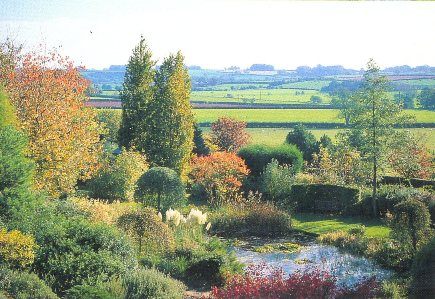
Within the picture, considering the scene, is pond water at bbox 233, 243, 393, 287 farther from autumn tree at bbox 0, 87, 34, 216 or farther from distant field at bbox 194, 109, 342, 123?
distant field at bbox 194, 109, 342, 123

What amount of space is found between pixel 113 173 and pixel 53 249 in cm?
978

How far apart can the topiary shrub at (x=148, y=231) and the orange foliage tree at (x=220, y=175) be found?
22.4 feet

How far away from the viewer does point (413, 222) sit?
11.5 m

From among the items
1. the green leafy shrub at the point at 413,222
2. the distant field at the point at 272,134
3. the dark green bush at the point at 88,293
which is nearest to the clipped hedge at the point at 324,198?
the green leafy shrub at the point at 413,222

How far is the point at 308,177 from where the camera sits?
66.8 feet

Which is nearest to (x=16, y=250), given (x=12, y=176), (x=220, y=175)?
(x=12, y=176)

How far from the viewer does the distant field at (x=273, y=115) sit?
40688 millimetres

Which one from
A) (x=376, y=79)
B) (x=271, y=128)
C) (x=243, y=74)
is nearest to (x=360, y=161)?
(x=376, y=79)

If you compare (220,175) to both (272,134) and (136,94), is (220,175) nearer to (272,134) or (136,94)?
(136,94)

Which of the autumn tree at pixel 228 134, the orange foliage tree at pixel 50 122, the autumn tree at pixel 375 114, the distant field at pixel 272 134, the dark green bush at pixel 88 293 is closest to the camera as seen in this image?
the dark green bush at pixel 88 293

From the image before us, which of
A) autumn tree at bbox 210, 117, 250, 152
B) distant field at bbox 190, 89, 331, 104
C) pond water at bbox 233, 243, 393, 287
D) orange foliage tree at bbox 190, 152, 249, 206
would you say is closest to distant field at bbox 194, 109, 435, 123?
distant field at bbox 190, 89, 331, 104

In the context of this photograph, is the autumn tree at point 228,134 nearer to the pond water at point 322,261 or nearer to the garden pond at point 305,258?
the garden pond at point 305,258

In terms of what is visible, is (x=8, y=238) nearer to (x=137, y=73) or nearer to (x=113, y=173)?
(x=113, y=173)

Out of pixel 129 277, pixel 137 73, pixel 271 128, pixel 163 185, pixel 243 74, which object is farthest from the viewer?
pixel 243 74
